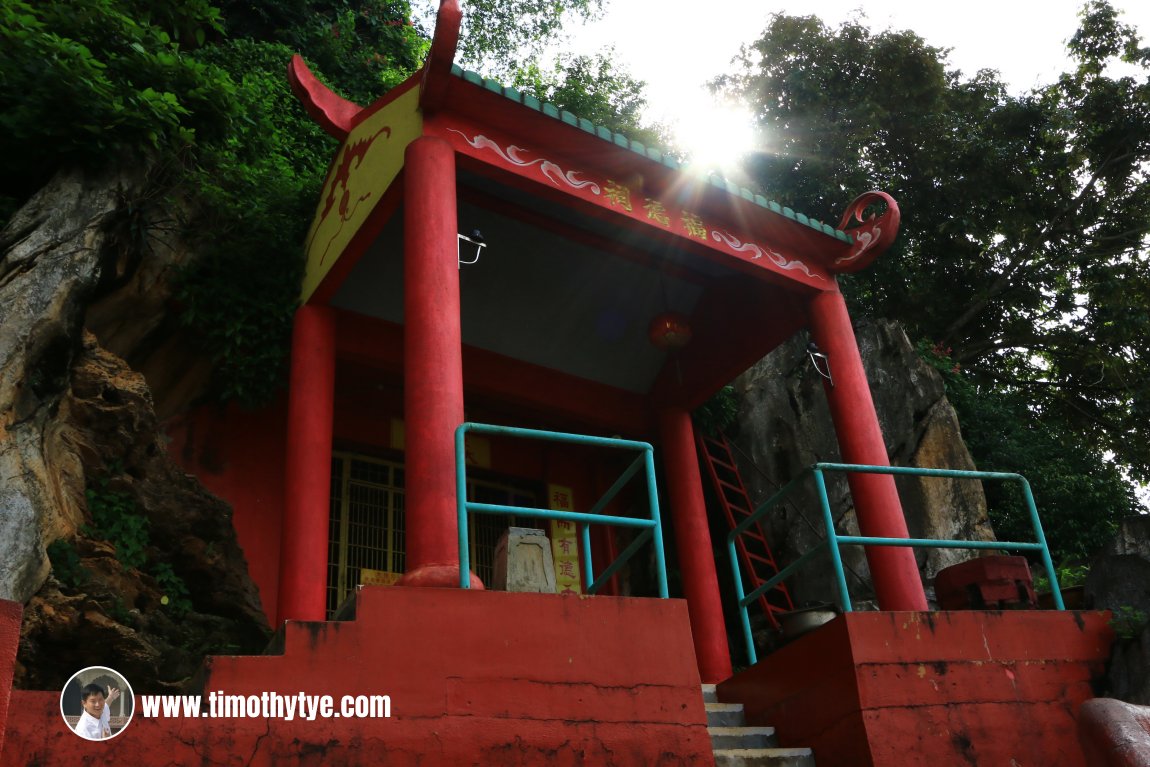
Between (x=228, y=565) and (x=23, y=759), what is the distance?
12.9 ft

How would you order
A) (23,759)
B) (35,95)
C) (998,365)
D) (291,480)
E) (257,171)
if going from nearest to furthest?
(23,759) → (35,95) → (291,480) → (257,171) → (998,365)

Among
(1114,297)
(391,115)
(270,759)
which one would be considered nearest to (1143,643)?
(270,759)

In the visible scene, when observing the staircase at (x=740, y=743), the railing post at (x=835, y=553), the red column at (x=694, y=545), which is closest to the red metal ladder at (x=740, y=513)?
the red column at (x=694, y=545)

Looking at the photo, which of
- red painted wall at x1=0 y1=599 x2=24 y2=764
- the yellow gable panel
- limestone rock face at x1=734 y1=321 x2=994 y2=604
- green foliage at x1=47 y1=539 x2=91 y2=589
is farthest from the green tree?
red painted wall at x1=0 y1=599 x2=24 y2=764

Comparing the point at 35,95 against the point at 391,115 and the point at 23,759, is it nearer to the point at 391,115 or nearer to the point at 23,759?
the point at 391,115

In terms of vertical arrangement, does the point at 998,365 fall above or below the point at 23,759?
above

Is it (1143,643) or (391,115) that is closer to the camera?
(1143,643)

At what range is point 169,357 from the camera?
7.72 m

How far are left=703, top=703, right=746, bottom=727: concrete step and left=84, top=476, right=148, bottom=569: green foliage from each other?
150 inches

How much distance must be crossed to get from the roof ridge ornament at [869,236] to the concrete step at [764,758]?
13.6 feet

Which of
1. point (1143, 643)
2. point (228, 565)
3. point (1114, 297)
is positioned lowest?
point (1143, 643)

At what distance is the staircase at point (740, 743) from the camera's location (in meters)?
4.59

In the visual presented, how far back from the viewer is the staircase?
459 centimetres

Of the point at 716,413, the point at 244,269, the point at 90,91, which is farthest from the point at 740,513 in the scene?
the point at 90,91
